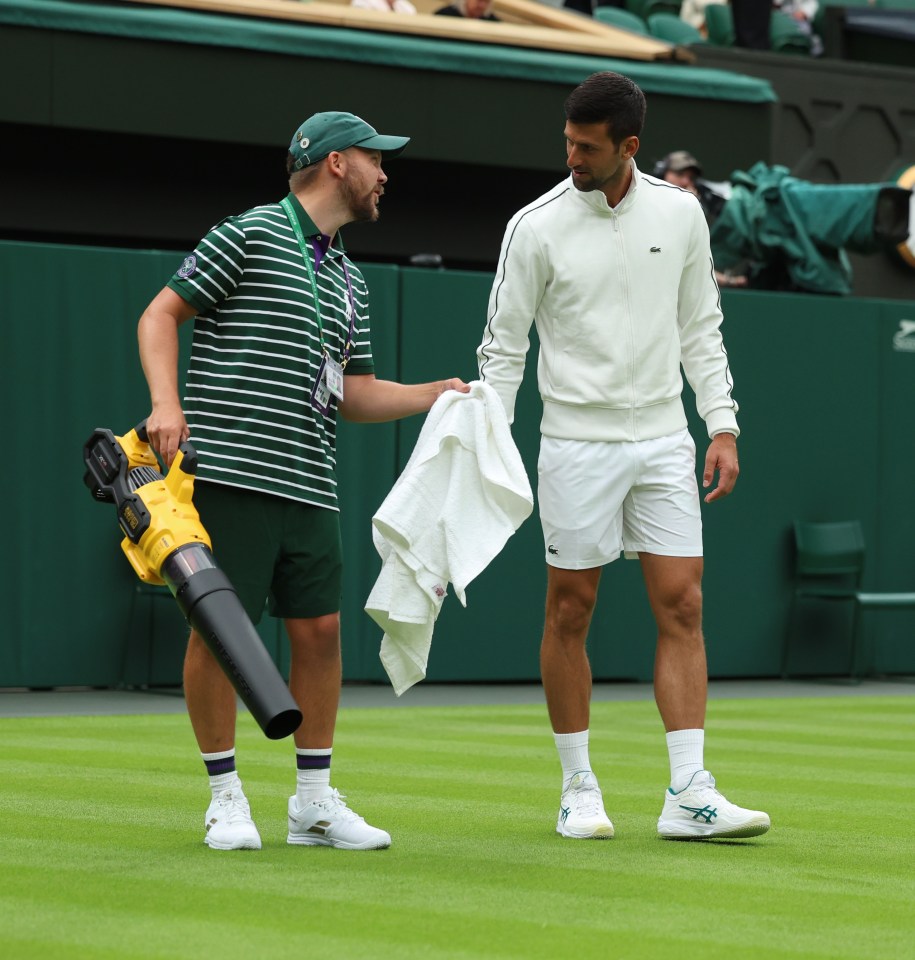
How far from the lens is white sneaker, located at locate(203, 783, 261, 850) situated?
5.68m

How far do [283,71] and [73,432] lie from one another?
404 centimetres

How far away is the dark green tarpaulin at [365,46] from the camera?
45.2ft

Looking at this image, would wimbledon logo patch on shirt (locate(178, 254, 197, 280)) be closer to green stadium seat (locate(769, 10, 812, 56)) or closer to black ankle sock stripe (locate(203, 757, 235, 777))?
black ankle sock stripe (locate(203, 757, 235, 777))

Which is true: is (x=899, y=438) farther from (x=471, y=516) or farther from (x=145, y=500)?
(x=145, y=500)

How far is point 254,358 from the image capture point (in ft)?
18.6

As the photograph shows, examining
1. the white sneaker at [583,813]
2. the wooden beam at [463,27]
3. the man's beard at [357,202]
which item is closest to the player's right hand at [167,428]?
the man's beard at [357,202]

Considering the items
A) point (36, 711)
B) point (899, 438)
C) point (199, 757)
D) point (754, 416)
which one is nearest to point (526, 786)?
point (199, 757)

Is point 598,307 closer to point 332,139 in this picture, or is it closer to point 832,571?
point 332,139

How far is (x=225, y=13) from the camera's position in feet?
48.2

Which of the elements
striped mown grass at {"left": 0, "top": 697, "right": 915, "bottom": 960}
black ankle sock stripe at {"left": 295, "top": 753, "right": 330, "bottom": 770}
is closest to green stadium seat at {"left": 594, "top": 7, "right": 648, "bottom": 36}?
striped mown grass at {"left": 0, "top": 697, "right": 915, "bottom": 960}

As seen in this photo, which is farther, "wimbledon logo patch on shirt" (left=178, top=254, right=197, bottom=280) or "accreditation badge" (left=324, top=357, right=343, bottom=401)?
"accreditation badge" (left=324, top=357, right=343, bottom=401)

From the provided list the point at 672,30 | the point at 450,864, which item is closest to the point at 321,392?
the point at 450,864

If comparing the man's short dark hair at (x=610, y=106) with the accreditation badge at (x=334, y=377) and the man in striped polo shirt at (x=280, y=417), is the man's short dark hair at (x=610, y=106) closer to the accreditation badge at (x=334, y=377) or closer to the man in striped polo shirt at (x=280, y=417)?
the man in striped polo shirt at (x=280, y=417)

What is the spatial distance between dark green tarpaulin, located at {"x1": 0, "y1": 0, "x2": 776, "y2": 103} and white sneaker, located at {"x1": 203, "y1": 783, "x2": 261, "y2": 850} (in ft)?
29.9
